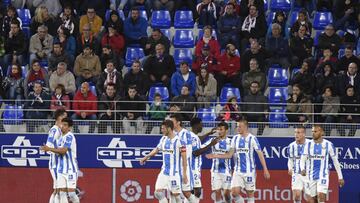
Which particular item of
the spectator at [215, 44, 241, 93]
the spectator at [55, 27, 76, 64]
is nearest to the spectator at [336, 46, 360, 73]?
the spectator at [215, 44, 241, 93]

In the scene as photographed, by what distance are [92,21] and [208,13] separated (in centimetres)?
287

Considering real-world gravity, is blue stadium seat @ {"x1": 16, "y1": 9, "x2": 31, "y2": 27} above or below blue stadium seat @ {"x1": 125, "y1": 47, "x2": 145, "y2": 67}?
above

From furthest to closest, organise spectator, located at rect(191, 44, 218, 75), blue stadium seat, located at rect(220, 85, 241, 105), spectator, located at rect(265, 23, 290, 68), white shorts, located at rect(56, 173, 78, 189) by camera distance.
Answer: spectator, located at rect(265, 23, 290, 68), spectator, located at rect(191, 44, 218, 75), blue stadium seat, located at rect(220, 85, 241, 105), white shorts, located at rect(56, 173, 78, 189)

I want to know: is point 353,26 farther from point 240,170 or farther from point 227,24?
point 240,170

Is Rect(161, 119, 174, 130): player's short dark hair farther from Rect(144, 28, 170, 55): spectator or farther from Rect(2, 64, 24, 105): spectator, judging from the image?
→ Rect(144, 28, 170, 55): spectator

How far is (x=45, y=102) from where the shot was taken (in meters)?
29.4

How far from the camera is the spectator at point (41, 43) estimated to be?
32219mm

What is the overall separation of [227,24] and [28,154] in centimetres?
644

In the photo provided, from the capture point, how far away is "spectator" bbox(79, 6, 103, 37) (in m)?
32.8

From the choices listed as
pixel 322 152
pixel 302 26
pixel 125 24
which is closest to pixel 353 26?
pixel 302 26

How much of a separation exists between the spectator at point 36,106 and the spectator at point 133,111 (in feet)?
5.56

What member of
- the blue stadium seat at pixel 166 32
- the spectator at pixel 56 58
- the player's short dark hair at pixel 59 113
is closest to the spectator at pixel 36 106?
the spectator at pixel 56 58

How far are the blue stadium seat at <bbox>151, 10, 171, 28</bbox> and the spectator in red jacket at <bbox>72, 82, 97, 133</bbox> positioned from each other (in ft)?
14.0

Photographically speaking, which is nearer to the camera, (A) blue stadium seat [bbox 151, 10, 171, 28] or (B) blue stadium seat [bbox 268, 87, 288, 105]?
(B) blue stadium seat [bbox 268, 87, 288, 105]
